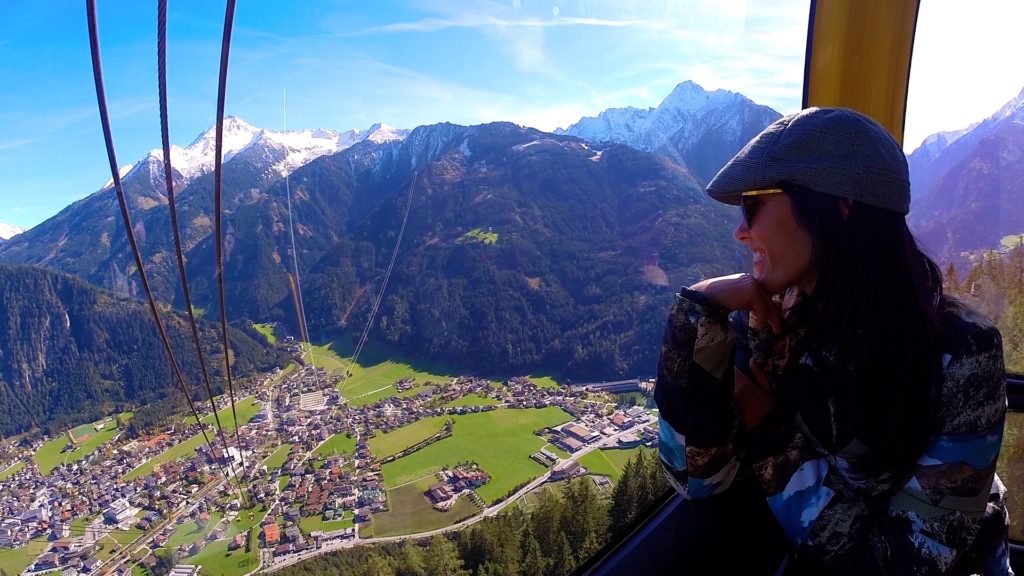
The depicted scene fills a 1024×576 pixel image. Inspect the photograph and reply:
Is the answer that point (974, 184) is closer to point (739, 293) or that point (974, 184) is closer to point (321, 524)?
point (739, 293)

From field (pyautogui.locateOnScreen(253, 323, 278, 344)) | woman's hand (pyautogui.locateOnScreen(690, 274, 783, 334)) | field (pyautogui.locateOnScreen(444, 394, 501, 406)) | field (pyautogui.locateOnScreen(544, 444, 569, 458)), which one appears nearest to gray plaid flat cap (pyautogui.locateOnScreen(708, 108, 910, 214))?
woman's hand (pyautogui.locateOnScreen(690, 274, 783, 334))

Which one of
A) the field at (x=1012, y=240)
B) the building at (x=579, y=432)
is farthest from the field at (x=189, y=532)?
the field at (x=1012, y=240)

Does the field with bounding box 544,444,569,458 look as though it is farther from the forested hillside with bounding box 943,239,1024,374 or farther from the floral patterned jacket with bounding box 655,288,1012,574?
the forested hillside with bounding box 943,239,1024,374

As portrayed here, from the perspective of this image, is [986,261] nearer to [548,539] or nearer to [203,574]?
[548,539]

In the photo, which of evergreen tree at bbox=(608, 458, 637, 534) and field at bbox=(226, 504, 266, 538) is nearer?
evergreen tree at bbox=(608, 458, 637, 534)

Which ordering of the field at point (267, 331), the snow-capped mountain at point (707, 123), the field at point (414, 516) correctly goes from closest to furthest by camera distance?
the field at point (414, 516) → the snow-capped mountain at point (707, 123) → the field at point (267, 331)

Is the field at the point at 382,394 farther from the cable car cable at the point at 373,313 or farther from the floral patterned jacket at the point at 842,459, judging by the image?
the floral patterned jacket at the point at 842,459

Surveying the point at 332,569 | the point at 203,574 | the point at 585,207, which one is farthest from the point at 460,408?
the point at 585,207
